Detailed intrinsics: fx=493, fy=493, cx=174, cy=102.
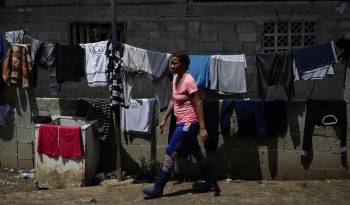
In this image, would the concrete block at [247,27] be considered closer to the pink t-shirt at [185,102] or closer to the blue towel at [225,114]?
the blue towel at [225,114]

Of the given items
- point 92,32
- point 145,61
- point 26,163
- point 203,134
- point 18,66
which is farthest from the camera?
point 92,32

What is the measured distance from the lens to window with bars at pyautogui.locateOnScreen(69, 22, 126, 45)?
11.7m

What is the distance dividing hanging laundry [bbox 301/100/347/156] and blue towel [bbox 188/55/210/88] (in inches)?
60.5

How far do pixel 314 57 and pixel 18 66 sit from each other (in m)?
4.47

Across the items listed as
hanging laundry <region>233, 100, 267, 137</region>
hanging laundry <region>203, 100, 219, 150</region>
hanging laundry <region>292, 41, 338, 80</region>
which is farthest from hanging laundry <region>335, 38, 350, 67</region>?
hanging laundry <region>203, 100, 219, 150</region>

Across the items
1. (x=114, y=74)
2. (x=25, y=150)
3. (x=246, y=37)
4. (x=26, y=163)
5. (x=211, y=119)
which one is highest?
(x=246, y=37)

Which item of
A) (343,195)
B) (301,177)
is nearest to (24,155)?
(301,177)

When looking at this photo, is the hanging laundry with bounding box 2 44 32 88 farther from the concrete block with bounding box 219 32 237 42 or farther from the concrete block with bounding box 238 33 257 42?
the concrete block with bounding box 238 33 257 42

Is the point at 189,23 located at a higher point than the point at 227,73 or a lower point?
higher

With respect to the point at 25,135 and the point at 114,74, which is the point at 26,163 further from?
the point at 114,74

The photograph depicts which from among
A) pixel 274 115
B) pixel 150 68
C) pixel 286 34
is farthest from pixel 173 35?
pixel 274 115

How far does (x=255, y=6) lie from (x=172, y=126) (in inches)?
202

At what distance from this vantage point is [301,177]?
7.13 metres

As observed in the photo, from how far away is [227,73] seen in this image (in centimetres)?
755
